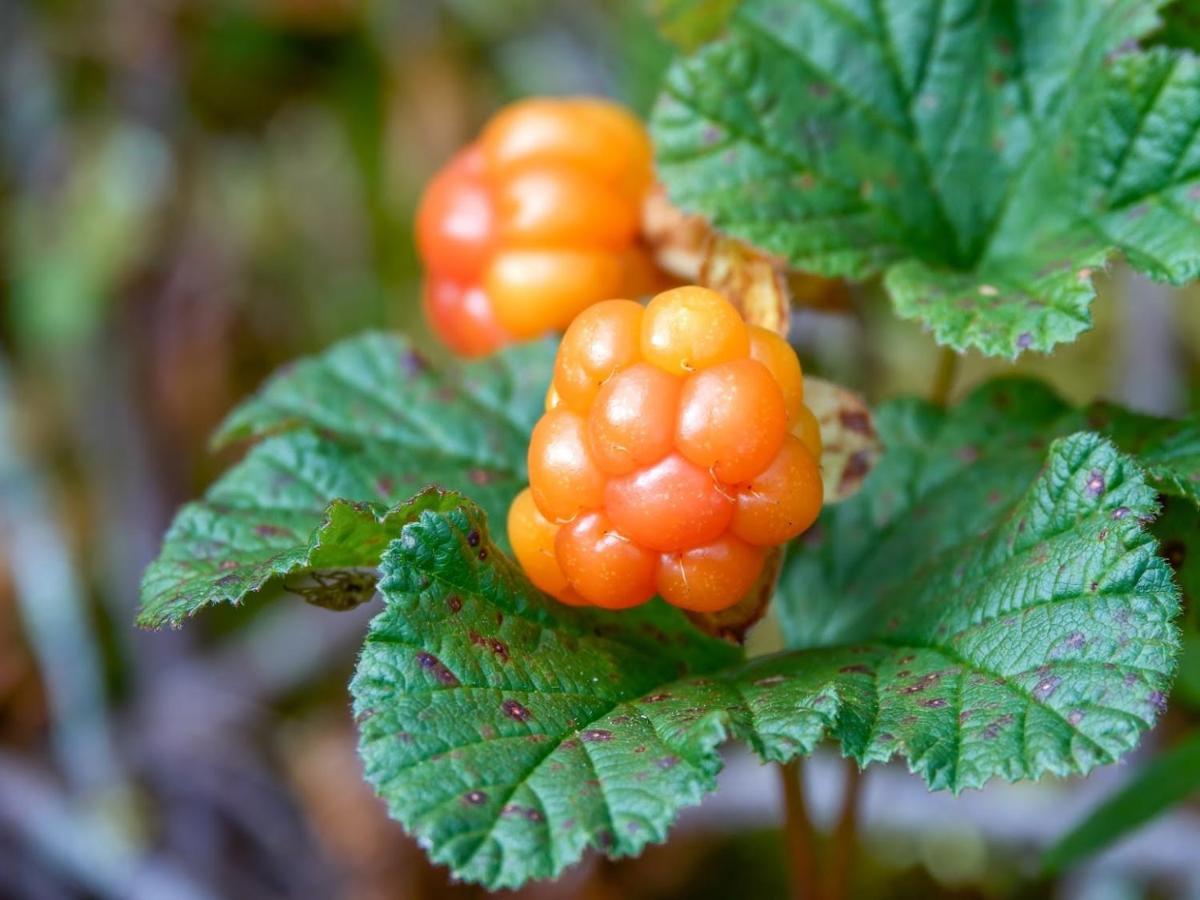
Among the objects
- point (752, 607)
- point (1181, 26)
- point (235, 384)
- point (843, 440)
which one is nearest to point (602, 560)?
point (752, 607)

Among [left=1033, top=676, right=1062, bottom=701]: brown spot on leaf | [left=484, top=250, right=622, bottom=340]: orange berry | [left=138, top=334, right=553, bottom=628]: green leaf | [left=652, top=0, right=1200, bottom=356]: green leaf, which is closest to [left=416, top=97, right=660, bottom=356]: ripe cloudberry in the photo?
[left=484, top=250, right=622, bottom=340]: orange berry

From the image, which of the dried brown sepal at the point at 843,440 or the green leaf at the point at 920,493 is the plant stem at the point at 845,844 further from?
the dried brown sepal at the point at 843,440

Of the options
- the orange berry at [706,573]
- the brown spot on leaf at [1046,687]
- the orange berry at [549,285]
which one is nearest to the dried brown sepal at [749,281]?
the orange berry at [549,285]

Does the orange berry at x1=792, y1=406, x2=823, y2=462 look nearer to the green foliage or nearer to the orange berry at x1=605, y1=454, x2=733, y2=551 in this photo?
the orange berry at x1=605, y1=454, x2=733, y2=551

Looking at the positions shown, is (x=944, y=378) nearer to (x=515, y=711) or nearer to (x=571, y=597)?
(x=571, y=597)

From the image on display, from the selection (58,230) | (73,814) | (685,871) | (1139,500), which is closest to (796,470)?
(1139,500)

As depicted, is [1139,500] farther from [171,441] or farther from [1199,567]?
[171,441]
